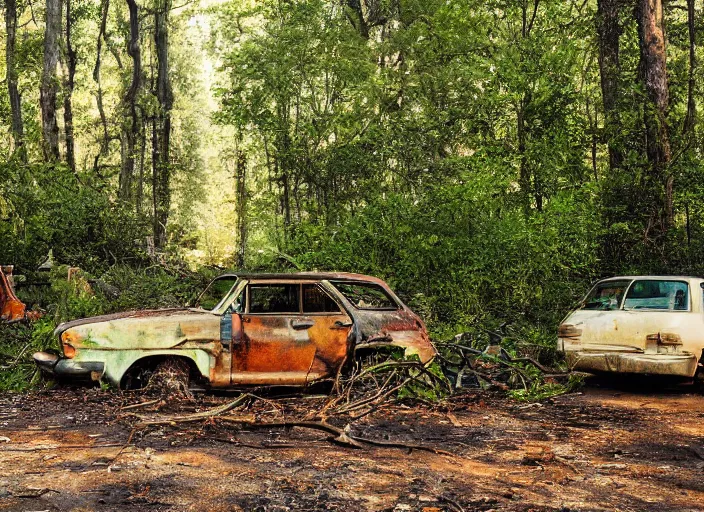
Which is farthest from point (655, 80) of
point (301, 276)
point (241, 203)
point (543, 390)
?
point (241, 203)

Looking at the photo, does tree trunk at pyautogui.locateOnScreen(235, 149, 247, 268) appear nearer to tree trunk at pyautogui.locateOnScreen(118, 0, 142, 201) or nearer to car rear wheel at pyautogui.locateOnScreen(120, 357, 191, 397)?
tree trunk at pyautogui.locateOnScreen(118, 0, 142, 201)

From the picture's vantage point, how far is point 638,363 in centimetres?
896

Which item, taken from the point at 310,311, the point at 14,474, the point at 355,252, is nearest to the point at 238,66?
the point at 355,252

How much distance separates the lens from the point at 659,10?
15484 millimetres

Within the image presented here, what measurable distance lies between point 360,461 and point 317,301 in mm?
2979

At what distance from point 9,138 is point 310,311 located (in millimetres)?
33124

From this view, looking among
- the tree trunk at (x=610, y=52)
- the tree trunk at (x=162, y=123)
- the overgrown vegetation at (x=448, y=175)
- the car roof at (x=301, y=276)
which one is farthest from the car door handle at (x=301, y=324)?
the tree trunk at (x=162, y=123)

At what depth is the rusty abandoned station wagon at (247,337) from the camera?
785 cm

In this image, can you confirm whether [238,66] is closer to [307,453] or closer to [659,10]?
[659,10]

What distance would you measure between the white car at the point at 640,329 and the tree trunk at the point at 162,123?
21.0 metres

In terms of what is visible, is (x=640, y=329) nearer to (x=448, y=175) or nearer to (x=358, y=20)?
(x=448, y=175)

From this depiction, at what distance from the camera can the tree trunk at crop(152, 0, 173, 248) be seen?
28.5 m

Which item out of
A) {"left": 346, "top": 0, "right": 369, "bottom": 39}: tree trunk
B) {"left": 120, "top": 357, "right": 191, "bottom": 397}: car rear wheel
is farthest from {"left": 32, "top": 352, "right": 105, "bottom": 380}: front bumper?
{"left": 346, "top": 0, "right": 369, "bottom": 39}: tree trunk

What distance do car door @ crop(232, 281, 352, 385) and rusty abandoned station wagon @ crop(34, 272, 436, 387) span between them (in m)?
0.01
